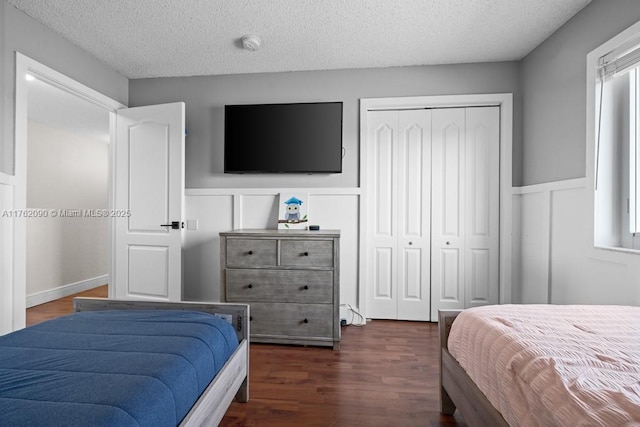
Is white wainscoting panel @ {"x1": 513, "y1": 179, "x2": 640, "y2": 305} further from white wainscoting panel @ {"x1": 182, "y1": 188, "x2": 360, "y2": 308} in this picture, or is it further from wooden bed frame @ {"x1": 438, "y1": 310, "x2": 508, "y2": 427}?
white wainscoting panel @ {"x1": 182, "y1": 188, "x2": 360, "y2": 308}

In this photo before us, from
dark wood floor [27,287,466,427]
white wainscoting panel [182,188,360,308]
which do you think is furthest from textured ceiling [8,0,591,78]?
dark wood floor [27,287,466,427]

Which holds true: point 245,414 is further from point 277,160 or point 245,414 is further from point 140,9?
point 140,9

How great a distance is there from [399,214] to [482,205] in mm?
774

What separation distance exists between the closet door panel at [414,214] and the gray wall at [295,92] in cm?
37

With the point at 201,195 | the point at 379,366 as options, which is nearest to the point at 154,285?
the point at 201,195

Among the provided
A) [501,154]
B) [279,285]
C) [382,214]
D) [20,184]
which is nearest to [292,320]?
[279,285]

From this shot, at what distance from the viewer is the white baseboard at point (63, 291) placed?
3.63 meters

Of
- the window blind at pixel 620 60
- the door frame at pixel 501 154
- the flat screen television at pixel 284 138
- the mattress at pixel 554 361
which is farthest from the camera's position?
the flat screen television at pixel 284 138

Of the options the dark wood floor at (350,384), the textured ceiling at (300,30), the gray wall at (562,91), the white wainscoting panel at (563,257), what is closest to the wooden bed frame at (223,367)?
the dark wood floor at (350,384)

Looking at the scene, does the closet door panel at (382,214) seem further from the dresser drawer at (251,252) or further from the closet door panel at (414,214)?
the dresser drawer at (251,252)

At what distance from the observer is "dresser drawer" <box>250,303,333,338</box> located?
2.38 meters

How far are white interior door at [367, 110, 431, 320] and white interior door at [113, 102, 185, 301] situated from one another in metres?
1.84

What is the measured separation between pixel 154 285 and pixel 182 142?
1384 millimetres

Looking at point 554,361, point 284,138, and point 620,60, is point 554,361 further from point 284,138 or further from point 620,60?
point 284,138
